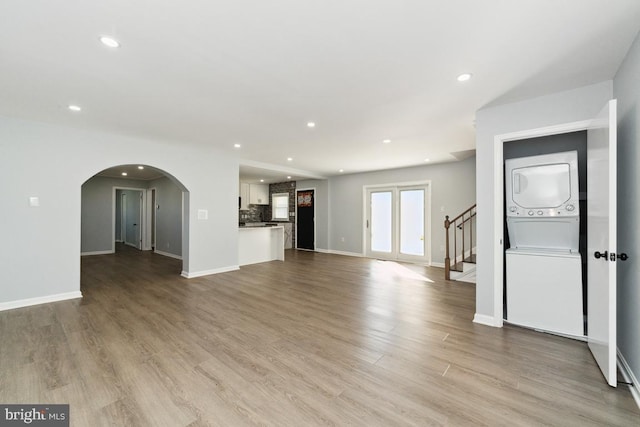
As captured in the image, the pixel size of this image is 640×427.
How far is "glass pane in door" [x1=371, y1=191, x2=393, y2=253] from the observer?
7445 millimetres

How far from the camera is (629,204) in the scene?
2.05 meters

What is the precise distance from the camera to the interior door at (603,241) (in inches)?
73.4

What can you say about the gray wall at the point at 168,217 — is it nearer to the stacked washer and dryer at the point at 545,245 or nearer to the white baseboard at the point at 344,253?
the white baseboard at the point at 344,253

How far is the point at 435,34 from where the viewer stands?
1.82 metres

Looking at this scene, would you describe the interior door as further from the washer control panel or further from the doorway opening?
the washer control panel

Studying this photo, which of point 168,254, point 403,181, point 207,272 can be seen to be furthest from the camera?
point 168,254

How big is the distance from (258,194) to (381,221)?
4766 mm

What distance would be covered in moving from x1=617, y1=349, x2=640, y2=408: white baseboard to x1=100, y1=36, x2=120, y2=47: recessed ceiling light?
434 cm

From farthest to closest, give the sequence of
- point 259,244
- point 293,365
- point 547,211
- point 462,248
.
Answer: point 259,244 < point 462,248 < point 547,211 < point 293,365

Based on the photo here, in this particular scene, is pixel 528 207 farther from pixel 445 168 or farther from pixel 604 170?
pixel 445 168

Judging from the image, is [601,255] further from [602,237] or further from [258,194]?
[258,194]

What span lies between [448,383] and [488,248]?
169cm

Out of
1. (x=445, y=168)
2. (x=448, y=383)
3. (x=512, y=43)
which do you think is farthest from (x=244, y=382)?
(x=445, y=168)

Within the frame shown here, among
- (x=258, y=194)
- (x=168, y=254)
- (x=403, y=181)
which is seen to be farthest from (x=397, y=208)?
(x=168, y=254)
